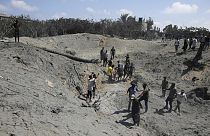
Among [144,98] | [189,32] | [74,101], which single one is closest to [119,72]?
[144,98]

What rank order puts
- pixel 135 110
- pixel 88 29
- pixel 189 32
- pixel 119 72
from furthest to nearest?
pixel 88 29
pixel 189 32
pixel 119 72
pixel 135 110

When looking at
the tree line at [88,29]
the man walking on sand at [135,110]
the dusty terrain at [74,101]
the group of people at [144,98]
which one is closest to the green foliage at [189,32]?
the tree line at [88,29]

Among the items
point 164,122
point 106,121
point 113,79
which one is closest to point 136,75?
point 113,79

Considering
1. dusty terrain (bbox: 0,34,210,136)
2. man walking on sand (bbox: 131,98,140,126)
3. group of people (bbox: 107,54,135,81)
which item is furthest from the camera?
group of people (bbox: 107,54,135,81)

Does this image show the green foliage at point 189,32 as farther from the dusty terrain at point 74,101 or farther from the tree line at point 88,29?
the dusty terrain at point 74,101

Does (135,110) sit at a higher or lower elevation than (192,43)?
lower

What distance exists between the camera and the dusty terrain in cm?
1233

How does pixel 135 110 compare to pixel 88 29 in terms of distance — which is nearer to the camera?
pixel 135 110

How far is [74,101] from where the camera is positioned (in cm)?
1647

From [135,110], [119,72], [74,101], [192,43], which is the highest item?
[192,43]

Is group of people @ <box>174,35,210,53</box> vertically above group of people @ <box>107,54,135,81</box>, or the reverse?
group of people @ <box>174,35,210,53</box>

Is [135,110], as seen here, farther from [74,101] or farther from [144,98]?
[74,101]

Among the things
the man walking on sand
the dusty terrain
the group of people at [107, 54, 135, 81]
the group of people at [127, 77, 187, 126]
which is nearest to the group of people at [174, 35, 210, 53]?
the dusty terrain

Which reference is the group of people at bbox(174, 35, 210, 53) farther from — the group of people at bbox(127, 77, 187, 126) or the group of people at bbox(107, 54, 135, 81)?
the group of people at bbox(127, 77, 187, 126)
